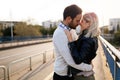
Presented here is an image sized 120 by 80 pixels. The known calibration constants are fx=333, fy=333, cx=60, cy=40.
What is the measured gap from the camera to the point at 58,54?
13.9ft

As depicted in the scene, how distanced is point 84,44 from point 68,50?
0.75 ft

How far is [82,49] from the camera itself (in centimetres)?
396

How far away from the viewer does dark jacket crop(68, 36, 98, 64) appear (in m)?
3.95

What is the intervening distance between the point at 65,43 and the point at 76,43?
155 mm

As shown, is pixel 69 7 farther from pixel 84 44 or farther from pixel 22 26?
pixel 22 26

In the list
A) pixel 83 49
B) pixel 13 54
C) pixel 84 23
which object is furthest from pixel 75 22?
pixel 13 54

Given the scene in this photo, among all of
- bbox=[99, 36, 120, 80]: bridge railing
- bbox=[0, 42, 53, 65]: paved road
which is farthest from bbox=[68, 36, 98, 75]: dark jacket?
bbox=[0, 42, 53, 65]: paved road

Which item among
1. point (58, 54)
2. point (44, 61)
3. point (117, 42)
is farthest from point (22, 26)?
point (58, 54)

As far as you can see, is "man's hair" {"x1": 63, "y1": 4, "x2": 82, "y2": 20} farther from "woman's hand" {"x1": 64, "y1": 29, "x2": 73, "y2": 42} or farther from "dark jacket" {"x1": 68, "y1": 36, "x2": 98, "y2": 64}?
"dark jacket" {"x1": 68, "y1": 36, "x2": 98, "y2": 64}

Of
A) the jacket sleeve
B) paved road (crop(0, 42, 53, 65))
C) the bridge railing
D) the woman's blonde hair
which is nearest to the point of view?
the jacket sleeve

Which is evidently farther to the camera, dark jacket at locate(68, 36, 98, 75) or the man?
the man

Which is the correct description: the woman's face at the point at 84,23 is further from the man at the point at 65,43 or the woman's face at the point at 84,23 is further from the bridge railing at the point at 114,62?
the bridge railing at the point at 114,62

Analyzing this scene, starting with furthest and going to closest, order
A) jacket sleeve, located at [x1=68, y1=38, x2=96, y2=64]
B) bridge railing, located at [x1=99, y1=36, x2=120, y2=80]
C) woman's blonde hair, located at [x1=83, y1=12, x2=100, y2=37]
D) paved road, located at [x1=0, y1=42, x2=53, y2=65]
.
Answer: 1. paved road, located at [x1=0, y1=42, x2=53, y2=65]
2. bridge railing, located at [x1=99, y1=36, x2=120, y2=80]
3. woman's blonde hair, located at [x1=83, y1=12, x2=100, y2=37]
4. jacket sleeve, located at [x1=68, y1=38, x2=96, y2=64]

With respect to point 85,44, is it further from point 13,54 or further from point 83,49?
point 13,54
